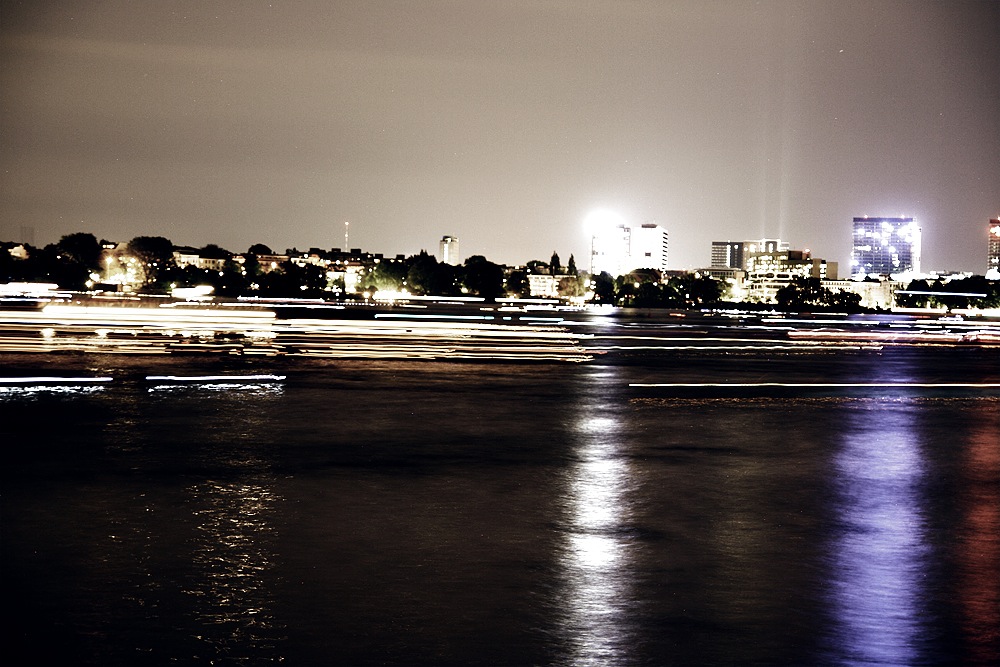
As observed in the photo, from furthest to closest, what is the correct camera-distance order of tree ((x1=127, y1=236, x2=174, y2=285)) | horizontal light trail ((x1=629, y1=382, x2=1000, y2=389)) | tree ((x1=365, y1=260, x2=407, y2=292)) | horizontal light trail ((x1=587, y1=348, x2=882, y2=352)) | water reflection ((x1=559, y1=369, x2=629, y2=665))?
tree ((x1=365, y1=260, x2=407, y2=292))
tree ((x1=127, y1=236, x2=174, y2=285))
horizontal light trail ((x1=587, y1=348, x2=882, y2=352))
horizontal light trail ((x1=629, y1=382, x2=1000, y2=389))
water reflection ((x1=559, y1=369, x2=629, y2=665))

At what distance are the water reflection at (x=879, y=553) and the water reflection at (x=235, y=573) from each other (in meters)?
2.68

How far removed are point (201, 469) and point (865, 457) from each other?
6564mm

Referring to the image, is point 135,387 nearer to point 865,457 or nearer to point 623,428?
point 623,428

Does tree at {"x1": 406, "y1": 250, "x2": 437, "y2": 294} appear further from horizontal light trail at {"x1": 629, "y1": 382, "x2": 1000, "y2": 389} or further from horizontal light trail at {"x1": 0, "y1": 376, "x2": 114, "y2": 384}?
horizontal light trail at {"x1": 0, "y1": 376, "x2": 114, "y2": 384}

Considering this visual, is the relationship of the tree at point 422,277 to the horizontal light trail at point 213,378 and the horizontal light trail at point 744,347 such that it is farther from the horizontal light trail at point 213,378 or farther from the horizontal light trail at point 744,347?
the horizontal light trail at point 213,378

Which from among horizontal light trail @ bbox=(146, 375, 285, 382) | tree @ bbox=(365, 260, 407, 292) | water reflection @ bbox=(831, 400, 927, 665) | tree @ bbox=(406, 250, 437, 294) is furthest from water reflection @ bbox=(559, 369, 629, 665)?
tree @ bbox=(365, 260, 407, 292)

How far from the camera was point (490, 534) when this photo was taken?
7832 millimetres

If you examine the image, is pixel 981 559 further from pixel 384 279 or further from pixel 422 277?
pixel 384 279

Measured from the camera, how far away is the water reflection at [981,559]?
5.61 m

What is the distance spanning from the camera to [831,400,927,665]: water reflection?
557cm

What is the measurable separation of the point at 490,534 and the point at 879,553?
8.25ft

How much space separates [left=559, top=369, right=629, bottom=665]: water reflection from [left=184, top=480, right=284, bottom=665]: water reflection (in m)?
1.44

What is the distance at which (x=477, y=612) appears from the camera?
5926 mm

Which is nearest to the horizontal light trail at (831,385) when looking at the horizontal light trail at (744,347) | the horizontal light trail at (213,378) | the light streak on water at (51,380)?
the horizontal light trail at (213,378)
